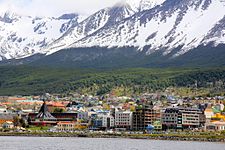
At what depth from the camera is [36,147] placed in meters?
98.2

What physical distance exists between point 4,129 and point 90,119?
19.7 meters

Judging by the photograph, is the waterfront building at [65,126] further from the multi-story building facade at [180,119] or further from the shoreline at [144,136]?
the multi-story building facade at [180,119]

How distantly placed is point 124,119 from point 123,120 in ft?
0.93

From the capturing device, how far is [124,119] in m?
154

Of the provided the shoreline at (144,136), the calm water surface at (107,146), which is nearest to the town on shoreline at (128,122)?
the shoreline at (144,136)

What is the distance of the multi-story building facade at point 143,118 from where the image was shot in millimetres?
148250

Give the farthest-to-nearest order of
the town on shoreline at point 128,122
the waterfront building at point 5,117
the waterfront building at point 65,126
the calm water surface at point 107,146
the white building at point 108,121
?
the waterfront building at point 5,117 < the white building at point 108,121 < the waterfront building at point 65,126 < the town on shoreline at point 128,122 < the calm water surface at point 107,146

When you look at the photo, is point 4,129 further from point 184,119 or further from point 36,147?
point 36,147

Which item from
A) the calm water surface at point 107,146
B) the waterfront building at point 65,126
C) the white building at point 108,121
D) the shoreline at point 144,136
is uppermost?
the white building at point 108,121

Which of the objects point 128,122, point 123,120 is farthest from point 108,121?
point 128,122

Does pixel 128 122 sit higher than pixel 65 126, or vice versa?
pixel 128 122

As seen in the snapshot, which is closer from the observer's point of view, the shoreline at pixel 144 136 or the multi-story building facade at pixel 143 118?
the shoreline at pixel 144 136

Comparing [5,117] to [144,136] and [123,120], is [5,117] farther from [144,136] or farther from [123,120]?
[144,136]

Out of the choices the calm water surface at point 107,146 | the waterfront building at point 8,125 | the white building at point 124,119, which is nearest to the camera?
the calm water surface at point 107,146
